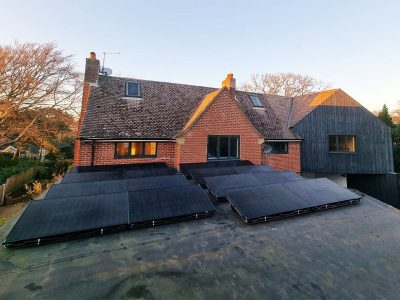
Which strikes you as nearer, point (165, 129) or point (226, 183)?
point (226, 183)

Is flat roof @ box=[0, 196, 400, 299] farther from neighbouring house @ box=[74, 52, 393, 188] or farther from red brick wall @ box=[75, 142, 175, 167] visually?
neighbouring house @ box=[74, 52, 393, 188]

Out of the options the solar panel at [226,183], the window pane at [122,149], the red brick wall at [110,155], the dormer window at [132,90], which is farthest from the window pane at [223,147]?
the dormer window at [132,90]

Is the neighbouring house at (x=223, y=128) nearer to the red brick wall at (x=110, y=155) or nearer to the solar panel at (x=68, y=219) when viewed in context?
the red brick wall at (x=110, y=155)

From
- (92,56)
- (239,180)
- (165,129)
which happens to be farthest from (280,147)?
(92,56)

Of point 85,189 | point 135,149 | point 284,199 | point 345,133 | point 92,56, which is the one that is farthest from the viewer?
point 345,133

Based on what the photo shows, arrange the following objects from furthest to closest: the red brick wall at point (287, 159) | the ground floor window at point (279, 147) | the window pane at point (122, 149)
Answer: the ground floor window at point (279, 147)
the red brick wall at point (287, 159)
the window pane at point (122, 149)

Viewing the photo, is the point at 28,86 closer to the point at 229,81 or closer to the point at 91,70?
the point at 91,70

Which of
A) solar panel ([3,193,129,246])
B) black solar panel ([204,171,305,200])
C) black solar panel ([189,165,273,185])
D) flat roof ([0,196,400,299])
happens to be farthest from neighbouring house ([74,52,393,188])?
flat roof ([0,196,400,299])
